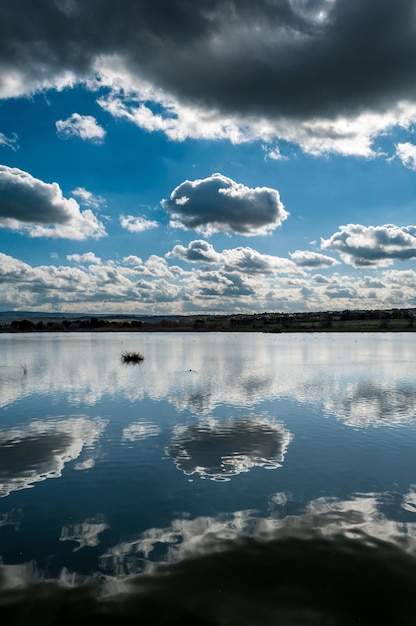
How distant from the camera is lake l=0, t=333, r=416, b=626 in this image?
29.0 feet

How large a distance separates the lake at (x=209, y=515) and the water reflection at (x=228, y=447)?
94 mm

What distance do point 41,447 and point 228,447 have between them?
A: 899cm

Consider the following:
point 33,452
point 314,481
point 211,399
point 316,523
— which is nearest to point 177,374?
point 211,399

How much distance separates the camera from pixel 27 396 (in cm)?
3519

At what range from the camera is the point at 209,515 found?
508 inches

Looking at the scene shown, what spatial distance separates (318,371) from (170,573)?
150 ft

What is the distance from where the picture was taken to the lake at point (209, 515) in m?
8.84

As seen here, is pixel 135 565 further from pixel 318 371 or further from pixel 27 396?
pixel 318 371

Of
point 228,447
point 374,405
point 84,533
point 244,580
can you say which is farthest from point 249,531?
point 374,405

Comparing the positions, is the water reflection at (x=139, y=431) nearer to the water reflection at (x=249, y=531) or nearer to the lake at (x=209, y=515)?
the lake at (x=209, y=515)

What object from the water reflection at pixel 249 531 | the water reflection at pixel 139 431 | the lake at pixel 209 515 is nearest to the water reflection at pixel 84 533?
the lake at pixel 209 515

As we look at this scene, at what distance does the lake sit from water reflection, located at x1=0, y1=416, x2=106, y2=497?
0.11m

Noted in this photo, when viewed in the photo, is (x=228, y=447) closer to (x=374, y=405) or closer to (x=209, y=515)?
(x=209, y=515)

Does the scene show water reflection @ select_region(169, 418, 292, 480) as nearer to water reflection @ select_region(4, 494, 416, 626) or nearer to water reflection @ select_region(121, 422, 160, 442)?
water reflection @ select_region(121, 422, 160, 442)
